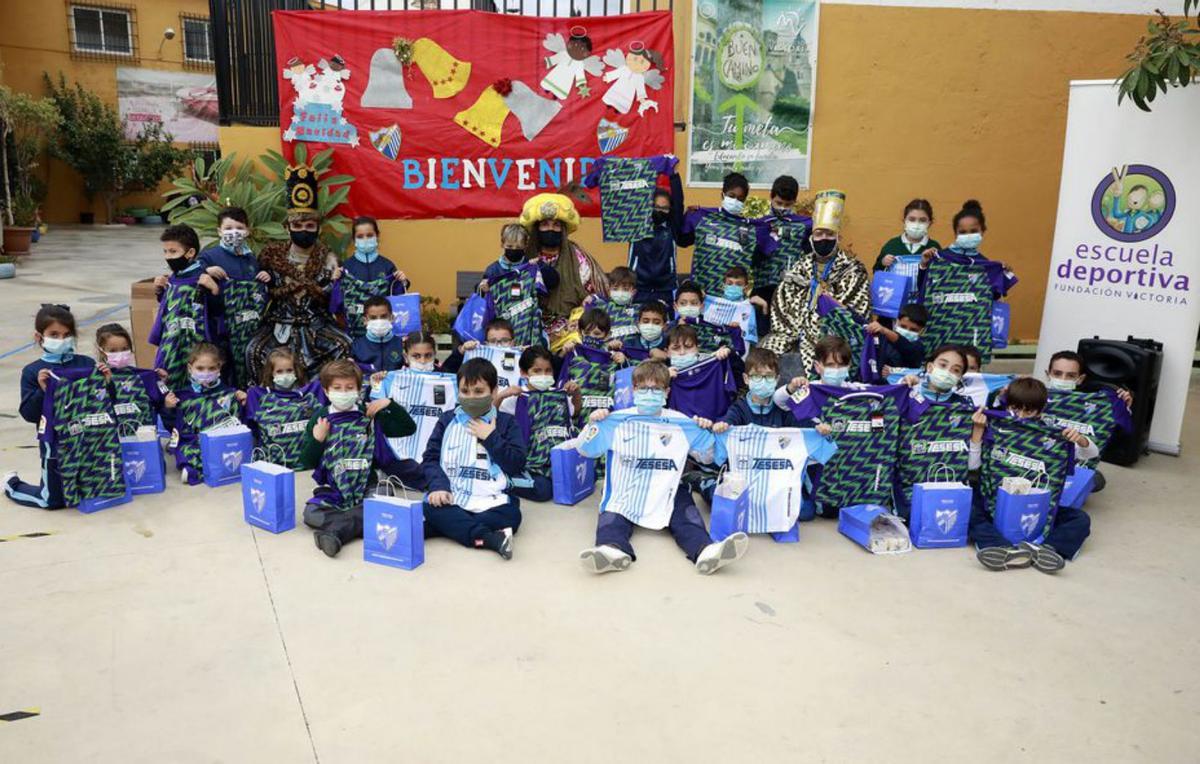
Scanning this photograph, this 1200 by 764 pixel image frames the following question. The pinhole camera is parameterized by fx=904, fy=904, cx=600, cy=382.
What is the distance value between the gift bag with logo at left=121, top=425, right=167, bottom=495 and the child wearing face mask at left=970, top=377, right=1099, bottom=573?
4.78 meters

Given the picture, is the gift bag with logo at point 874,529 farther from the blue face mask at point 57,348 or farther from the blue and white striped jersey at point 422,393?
the blue face mask at point 57,348

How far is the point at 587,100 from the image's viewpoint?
8789 millimetres

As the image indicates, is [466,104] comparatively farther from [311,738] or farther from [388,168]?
[311,738]

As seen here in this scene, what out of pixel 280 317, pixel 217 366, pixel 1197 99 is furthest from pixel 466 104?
pixel 1197 99

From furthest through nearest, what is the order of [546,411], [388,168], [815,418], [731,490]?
1. [388,168]
2. [546,411]
3. [815,418]
4. [731,490]

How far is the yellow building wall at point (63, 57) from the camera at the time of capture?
25875 mm

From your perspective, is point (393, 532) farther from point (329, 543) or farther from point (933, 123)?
point (933, 123)

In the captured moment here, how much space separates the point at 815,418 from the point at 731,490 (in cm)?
77

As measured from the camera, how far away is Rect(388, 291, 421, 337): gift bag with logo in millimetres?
6656

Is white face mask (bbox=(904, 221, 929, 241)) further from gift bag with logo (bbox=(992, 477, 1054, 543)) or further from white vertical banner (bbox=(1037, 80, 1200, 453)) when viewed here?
gift bag with logo (bbox=(992, 477, 1054, 543))

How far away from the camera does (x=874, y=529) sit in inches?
197

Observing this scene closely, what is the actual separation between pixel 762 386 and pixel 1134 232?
138 inches

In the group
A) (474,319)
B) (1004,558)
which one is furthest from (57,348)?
(1004,558)

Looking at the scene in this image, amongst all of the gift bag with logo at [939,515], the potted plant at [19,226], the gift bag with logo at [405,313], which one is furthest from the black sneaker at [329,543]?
the potted plant at [19,226]
